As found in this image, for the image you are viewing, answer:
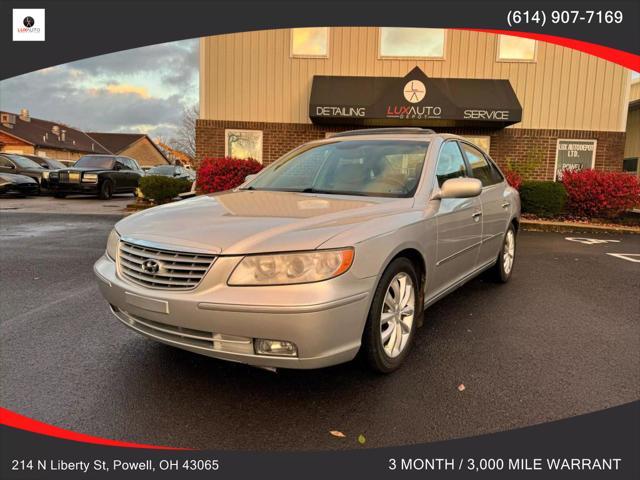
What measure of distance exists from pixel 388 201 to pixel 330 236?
0.85 meters

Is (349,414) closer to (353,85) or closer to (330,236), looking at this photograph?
(330,236)

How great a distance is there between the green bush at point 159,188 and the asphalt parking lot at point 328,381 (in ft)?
26.5

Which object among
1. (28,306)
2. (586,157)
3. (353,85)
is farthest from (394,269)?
(586,157)

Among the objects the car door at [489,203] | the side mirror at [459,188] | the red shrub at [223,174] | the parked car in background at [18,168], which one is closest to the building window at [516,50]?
the red shrub at [223,174]

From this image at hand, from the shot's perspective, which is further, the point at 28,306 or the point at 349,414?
the point at 28,306

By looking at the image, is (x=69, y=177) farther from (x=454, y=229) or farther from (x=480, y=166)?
(x=454, y=229)

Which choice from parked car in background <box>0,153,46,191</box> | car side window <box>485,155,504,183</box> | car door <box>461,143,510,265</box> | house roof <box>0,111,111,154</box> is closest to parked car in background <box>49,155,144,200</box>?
parked car in background <box>0,153,46,191</box>

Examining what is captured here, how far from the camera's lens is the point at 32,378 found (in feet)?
9.89

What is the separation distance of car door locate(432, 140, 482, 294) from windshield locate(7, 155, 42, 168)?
19.1 meters

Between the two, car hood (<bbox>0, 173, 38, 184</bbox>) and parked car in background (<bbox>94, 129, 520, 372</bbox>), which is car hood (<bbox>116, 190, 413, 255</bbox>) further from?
car hood (<bbox>0, 173, 38, 184</bbox>)

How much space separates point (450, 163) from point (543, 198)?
847 centimetres

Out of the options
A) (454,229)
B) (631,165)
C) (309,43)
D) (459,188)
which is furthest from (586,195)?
(631,165)

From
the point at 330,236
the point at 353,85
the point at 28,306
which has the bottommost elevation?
the point at 28,306

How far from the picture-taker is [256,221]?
276cm
